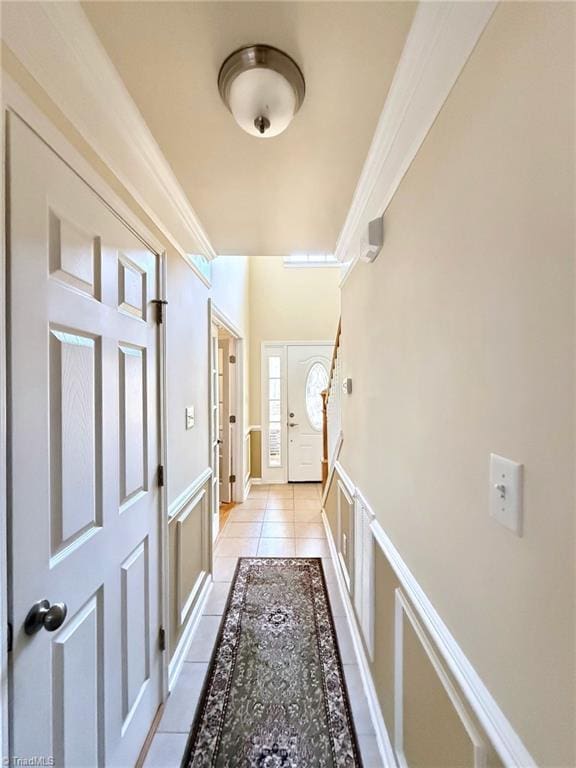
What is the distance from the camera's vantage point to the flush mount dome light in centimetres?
88

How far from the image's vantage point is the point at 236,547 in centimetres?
296

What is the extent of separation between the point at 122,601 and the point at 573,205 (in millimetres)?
1592

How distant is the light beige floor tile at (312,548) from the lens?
2818mm

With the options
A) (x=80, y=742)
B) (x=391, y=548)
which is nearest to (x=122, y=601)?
(x=80, y=742)

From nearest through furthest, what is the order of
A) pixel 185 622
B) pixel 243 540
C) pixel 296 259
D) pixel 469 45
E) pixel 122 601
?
1. pixel 469 45
2. pixel 122 601
3. pixel 185 622
4. pixel 243 540
5. pixel 296 259

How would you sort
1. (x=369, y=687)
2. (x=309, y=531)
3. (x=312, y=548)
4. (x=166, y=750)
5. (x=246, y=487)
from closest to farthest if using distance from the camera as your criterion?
(x=166, y=750)
(x=369, y=687)
(x=312, y=548)
(x=309, y=531)
(x=246, y=487)

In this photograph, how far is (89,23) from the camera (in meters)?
0.81

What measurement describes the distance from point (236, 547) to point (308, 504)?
130cm

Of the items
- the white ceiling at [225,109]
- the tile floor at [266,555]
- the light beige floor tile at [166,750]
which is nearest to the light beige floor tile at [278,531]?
the tile floor at [266,555]

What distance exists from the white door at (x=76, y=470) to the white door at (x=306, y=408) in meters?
3.61

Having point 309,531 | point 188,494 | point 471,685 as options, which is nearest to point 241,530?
point 309,531

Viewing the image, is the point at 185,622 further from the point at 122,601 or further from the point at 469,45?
the point at 469,45

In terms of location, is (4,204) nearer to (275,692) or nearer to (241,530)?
(275,692)

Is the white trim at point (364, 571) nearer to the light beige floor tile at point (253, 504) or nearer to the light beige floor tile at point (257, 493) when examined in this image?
the light beige floor tile at point (253, 504)
